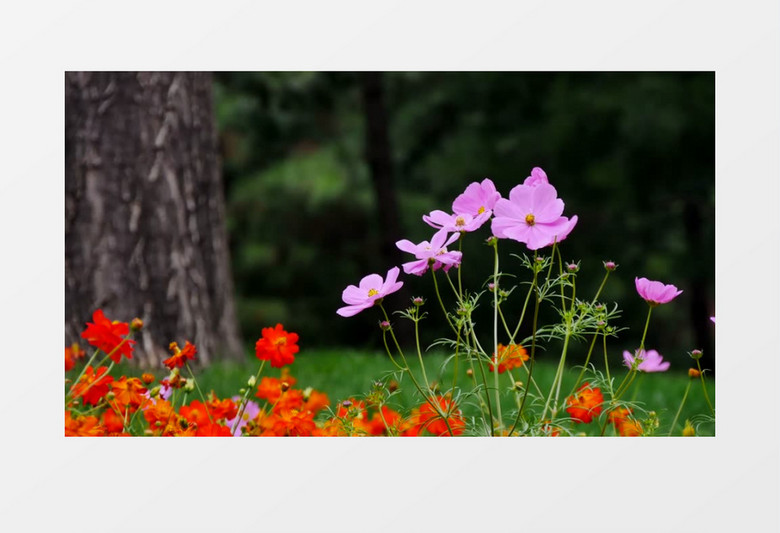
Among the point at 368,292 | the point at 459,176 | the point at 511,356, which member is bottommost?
the point at 511,356

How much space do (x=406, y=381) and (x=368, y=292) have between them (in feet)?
4.11

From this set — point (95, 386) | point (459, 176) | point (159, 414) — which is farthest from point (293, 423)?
point (459, 176)

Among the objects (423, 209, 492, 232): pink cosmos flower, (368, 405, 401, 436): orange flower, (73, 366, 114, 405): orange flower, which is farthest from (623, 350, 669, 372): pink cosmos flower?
(73, 366, 114, 405): orange flower

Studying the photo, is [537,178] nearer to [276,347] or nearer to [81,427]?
[276,347]

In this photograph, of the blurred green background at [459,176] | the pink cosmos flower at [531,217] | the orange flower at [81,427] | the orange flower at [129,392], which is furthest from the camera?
the blurred green background at [459,176]

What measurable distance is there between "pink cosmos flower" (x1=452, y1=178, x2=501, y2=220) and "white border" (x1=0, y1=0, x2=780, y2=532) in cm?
54

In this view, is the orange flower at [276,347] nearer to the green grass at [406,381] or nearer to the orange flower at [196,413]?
the orange flower at [196,413]

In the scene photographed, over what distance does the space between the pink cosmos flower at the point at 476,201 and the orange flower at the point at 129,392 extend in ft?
2.53

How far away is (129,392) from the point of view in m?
1.80

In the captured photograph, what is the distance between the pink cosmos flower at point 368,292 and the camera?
1602 mm
